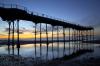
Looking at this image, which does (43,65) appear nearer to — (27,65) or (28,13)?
(27,65)

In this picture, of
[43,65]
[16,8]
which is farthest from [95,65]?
[16,8]

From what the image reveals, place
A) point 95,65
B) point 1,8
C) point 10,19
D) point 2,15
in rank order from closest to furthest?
point 95,65
point 1,8
point 2,15
point 10,19

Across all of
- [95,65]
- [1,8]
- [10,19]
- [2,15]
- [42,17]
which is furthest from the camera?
[42,17]

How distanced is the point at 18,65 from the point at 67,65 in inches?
154

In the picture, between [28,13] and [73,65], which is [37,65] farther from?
[28,13]

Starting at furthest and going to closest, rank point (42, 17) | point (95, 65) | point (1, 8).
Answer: point (42, 17) < point (1, 8) < point (95, 65)

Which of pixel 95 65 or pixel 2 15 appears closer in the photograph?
pixel 95 65

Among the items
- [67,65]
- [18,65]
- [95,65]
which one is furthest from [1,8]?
[95,65]

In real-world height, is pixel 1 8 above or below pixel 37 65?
above

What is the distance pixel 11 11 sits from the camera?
24.6 meters

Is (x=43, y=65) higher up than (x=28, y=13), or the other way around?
(x=28, y=13)

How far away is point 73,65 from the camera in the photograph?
49.8 feet

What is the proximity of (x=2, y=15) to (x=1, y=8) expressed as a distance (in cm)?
284

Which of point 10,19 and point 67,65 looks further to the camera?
point 10,19
